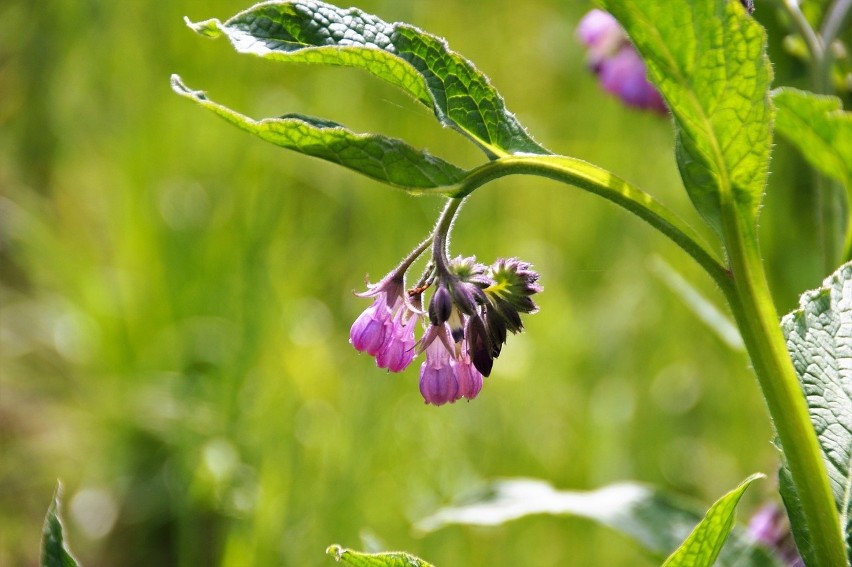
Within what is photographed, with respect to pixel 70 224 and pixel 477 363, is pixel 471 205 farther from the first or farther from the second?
pixel 477 363

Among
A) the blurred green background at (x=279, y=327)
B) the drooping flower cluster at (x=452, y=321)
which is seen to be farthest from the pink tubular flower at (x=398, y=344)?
the blurred green background at (x=279, y=327)

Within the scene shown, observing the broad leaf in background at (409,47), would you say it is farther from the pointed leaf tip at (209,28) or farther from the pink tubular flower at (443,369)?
the pink tubular flower at (443,369)

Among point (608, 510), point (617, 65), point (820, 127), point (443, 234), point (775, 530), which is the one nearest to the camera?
point (443, 234)

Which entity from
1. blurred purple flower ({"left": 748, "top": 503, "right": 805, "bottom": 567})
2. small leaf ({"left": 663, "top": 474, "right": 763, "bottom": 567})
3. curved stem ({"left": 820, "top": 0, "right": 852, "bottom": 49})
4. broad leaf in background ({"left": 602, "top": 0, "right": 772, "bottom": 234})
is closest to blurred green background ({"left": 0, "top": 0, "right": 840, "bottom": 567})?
blurred purple flower ({"left": 748, "top": 503, "right": 805, "bottom": 567})

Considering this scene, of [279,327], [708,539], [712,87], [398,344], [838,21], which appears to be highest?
[838,21]

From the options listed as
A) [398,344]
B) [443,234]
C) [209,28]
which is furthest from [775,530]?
[209,28]

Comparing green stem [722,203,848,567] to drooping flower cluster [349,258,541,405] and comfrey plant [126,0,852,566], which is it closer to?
comfrey plant [126,0,852,566]

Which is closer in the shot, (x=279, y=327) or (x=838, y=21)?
(x=838, y=21)

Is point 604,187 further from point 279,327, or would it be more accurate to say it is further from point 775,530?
point 279,327
